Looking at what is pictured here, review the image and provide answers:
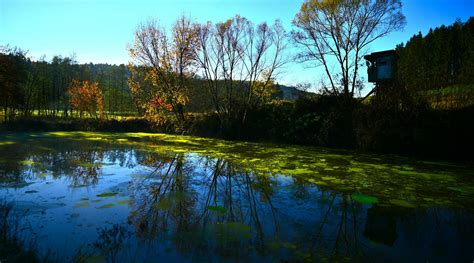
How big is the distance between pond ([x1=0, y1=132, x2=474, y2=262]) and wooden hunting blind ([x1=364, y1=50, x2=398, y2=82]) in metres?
5.88

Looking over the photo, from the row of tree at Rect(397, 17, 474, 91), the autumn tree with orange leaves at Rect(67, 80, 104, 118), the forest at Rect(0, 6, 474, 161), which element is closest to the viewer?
the forest at Rect(0, 6, 474, 161)

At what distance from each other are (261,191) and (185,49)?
16.3m

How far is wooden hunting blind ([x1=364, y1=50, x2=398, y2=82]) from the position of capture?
13701mm

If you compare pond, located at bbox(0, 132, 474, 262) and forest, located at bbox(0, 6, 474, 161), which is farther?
forest, located at bbox(0, 6, 474, 161)

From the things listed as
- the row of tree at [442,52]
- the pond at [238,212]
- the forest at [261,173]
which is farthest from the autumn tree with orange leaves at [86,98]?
the row of tree at [442,52]

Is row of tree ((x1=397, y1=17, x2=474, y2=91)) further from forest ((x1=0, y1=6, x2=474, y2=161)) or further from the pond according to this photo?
the pond

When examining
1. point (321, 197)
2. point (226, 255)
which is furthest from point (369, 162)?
point (226, 255)

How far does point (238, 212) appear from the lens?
4.90 meters

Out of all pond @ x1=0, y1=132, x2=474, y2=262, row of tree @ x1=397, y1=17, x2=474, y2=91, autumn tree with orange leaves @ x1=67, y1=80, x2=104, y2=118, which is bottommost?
pond @ x1=0, y1=132, x2=474, y2=262

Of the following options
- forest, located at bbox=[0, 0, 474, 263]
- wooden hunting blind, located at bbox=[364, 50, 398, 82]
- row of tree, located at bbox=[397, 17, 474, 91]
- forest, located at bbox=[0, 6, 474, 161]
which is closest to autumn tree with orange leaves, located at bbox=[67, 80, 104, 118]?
forest, located at bbox=[0, 6, 474, 161]

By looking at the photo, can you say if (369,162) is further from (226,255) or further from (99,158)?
(99,158)

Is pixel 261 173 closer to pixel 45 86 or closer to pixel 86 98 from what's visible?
pixel 86 98

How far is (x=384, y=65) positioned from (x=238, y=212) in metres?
12.1

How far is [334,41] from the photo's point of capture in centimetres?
1780
